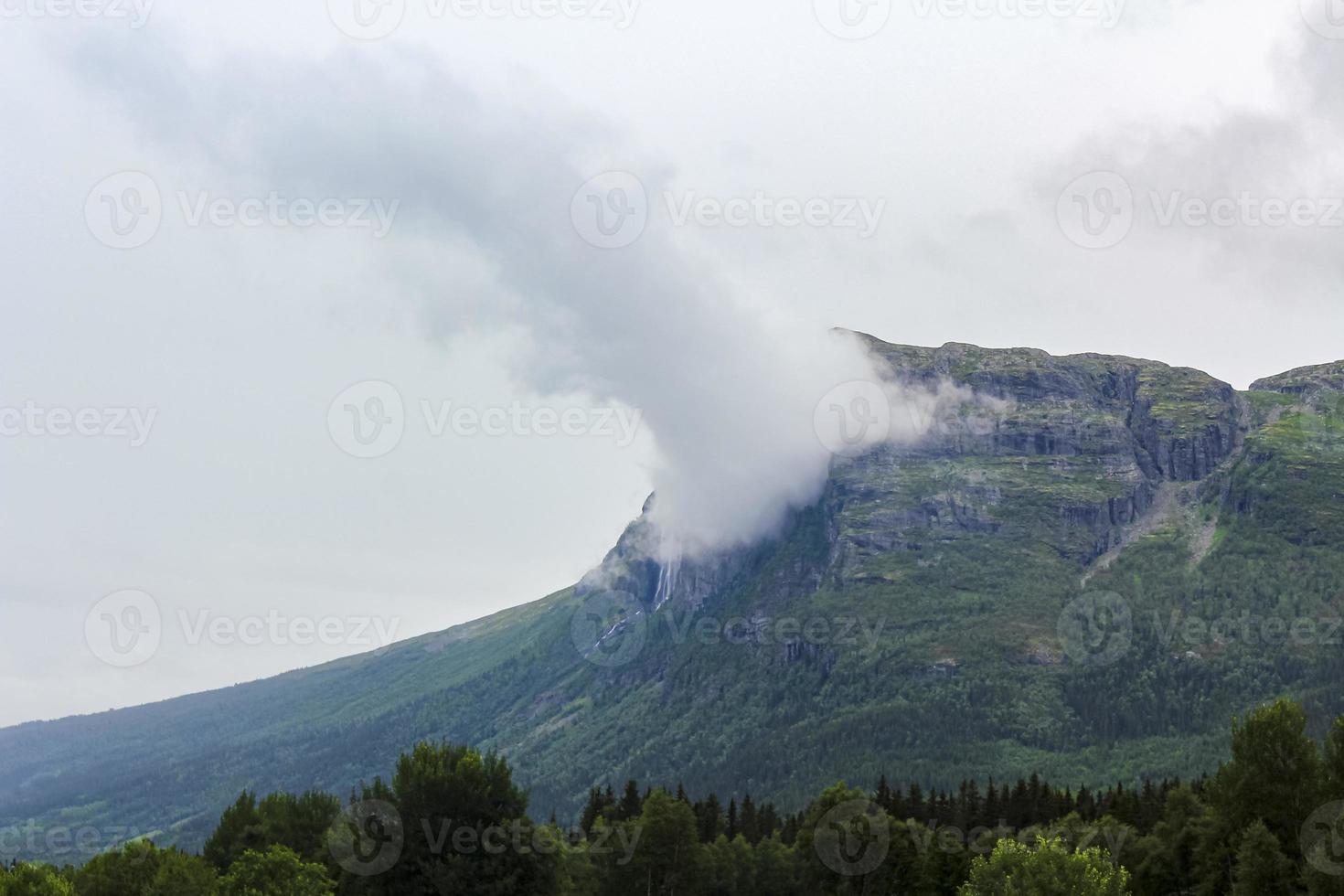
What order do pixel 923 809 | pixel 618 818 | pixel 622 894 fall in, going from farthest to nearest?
pixel 923 809 → pixel 618 818 → pixel 622 894

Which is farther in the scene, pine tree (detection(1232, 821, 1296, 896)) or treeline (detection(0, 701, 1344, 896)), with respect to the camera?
treeline (detection(0, 701, 1344, 896))

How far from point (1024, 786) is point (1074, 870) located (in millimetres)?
75902

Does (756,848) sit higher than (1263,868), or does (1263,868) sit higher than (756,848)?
(756,848)

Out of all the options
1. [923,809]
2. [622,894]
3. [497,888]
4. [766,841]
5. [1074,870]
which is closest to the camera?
[1074,870]

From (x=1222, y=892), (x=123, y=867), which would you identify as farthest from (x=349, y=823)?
(x=1222, y=892)

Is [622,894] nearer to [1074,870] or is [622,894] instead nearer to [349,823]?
[349,823]

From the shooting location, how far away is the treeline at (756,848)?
279ft

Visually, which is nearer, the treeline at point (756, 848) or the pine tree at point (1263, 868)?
the pine tree at point (1263, 868)

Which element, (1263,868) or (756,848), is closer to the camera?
(1263,868)

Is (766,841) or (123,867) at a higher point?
(123,867)

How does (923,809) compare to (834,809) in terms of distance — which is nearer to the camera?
(834,809)

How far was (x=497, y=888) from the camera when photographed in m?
94.1

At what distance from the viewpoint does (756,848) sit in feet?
422

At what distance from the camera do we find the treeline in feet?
279
